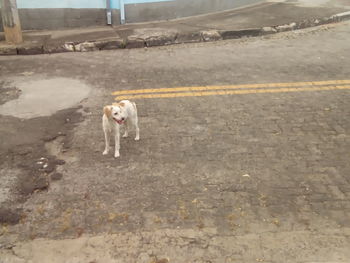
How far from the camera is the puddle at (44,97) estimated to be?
632cm

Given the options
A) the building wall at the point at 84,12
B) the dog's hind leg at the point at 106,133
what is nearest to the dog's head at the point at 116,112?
the dog's hind leg at the point at 106,133

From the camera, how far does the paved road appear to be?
3715 mm

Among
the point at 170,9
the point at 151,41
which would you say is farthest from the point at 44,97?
the point at 170,9

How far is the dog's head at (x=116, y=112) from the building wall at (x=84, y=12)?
20.7 feet

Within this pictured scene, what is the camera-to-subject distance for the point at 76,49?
364 inches

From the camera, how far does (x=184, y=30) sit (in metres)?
9.98

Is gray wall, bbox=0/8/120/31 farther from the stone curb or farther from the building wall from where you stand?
the stone curb

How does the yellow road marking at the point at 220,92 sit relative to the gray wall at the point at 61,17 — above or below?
below

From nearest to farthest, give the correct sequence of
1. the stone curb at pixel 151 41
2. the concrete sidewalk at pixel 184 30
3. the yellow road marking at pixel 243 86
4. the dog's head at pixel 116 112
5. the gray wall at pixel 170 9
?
the dog's head at pixel 116 112 → the yellow road marking at pixel 243 86 → the stone curb at pixel 151 41 → the concrete sidewalk at pixel 184 30 → the gray wall at pixel 170 9

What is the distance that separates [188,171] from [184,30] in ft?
19.5

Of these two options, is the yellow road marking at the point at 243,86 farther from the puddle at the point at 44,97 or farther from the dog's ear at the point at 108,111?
the dog's ear at the point at 108,111

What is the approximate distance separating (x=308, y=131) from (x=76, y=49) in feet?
18.7

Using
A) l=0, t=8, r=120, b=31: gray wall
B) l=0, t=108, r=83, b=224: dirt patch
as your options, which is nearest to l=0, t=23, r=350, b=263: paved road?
l=0, t=108, r=83, b=224: dirt patch

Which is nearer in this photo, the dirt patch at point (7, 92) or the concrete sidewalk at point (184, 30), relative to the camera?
the dirt patch at point (7, 92)
